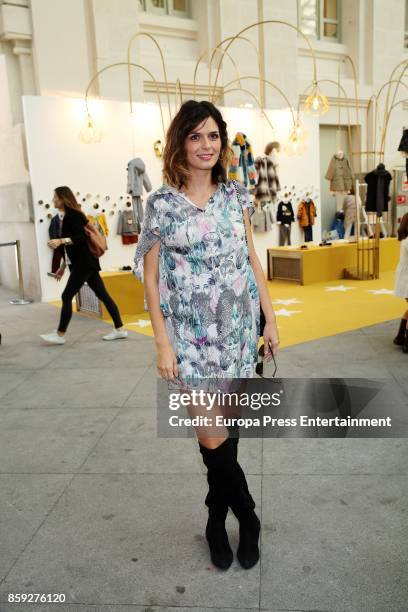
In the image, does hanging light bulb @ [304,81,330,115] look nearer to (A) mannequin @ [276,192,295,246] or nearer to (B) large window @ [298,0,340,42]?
(A) mannequin @ [276,192,295,246]

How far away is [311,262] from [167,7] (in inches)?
290

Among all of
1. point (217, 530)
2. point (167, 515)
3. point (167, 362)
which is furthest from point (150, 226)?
point (167, 515)

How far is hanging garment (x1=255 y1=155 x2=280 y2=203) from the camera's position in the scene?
11234mm

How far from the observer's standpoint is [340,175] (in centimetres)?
1250

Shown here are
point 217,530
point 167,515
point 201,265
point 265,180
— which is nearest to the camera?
point 201,265

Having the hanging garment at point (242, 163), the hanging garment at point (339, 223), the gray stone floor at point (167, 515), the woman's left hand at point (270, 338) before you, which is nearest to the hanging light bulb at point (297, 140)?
the hanging garment at point (242, 163)

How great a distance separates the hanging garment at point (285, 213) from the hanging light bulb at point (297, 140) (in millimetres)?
1121

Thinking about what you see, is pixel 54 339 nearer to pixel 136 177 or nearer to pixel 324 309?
pixel 324 309

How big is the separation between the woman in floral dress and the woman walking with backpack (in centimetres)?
408

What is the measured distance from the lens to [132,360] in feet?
18.7

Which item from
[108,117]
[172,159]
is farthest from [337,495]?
[108,117]

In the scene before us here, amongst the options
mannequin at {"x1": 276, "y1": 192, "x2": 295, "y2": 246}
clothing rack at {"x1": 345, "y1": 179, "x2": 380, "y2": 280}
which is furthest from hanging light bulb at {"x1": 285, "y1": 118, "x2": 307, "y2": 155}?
clothing rack at {"x1": 345, "y1": 179, "x2": 380, "y2": 280}

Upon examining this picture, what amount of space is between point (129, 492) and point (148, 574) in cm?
72

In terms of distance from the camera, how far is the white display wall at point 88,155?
9.61 m
